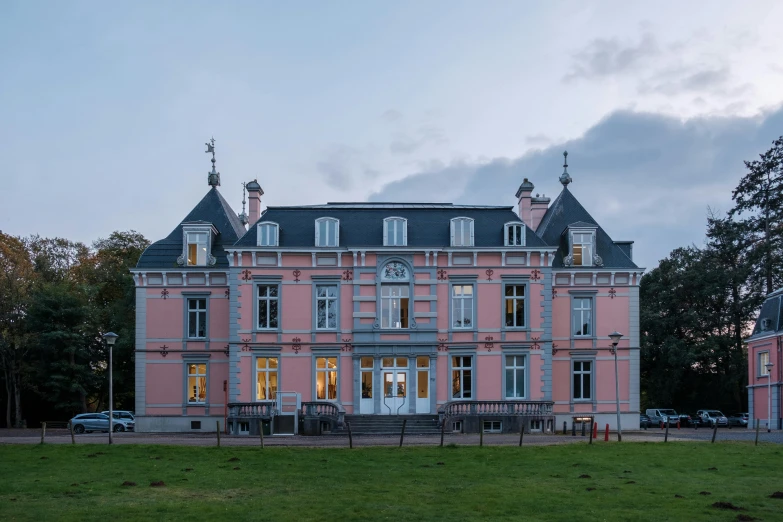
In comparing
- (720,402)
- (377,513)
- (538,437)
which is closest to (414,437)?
(538,437)

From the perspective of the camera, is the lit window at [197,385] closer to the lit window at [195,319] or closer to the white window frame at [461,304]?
the lit window at [195,319]

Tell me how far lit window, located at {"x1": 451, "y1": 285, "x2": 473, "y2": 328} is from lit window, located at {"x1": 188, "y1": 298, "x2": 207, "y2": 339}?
40.0ft

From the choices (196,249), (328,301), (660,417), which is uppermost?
(196,249)

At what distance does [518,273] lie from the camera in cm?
4066

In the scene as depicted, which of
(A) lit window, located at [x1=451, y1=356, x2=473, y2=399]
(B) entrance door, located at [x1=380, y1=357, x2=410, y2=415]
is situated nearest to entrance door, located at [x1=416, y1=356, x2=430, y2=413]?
(B) entrance door, located at [x1=380, y1=357, x2=410, y2=415]

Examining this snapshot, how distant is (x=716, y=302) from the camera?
60.8 metres

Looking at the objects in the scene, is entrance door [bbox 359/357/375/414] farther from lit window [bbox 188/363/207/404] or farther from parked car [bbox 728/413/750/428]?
parked car [bbox 728/413/750/428]

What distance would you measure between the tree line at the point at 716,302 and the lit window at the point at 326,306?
28.5 m

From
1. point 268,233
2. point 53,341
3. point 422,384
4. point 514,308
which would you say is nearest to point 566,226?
point 514,308

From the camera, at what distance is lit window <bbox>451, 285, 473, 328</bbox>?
133 feet

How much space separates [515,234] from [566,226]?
4.38m

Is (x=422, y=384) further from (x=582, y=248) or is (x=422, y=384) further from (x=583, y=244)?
(x=583, y=244)

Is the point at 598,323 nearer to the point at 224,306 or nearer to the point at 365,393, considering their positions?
the point at 365,393

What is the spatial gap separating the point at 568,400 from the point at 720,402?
25.5 metres
